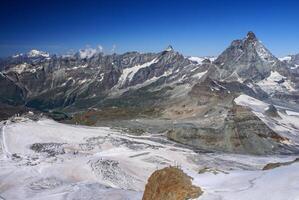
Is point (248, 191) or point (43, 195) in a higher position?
point (248, 191)

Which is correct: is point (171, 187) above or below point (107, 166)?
above

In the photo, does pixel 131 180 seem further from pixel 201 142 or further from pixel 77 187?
pixel 201 142

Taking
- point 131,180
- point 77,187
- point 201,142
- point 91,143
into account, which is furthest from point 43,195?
point 201,142

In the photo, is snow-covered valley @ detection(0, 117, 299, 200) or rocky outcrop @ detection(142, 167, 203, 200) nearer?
rocky outcrop @ detection(142, 167, 203, 200)

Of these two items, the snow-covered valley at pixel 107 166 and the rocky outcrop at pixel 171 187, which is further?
the snow-covered valley at pixel 107 166
